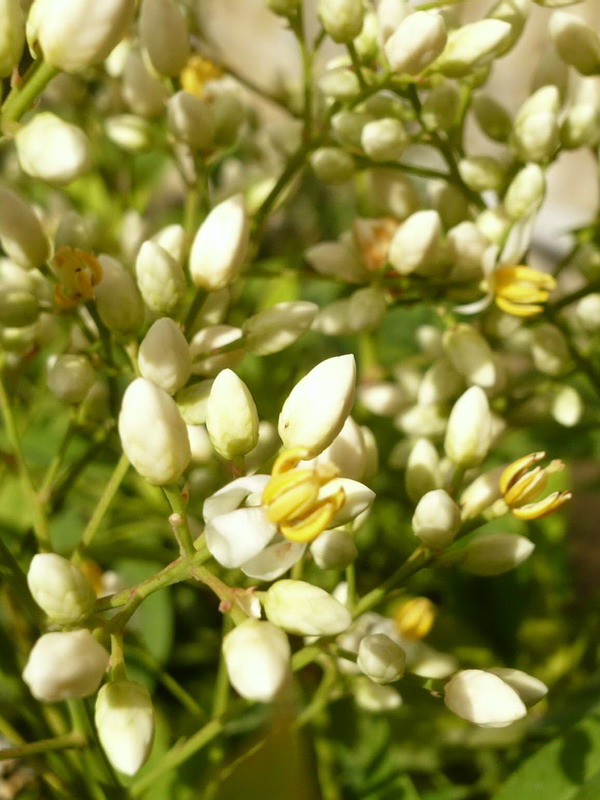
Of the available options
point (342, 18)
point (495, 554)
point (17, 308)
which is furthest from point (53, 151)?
point (495, 554)

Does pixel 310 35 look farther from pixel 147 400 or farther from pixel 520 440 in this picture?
pixel 147 400

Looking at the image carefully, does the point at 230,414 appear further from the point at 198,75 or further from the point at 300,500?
the point at 198,75

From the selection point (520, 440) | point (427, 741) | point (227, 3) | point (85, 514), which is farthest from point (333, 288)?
point (227, 3)

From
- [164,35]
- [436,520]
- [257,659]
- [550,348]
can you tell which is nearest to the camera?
[257,659]

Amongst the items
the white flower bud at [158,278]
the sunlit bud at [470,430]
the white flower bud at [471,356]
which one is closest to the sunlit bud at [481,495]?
the sunlit bud at [470,430]

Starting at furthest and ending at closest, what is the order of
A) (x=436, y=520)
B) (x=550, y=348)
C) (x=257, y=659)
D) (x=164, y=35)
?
(x=550, y=348) < (x=164, y=35) < (x=436, y=520) < (x=257, y=659)

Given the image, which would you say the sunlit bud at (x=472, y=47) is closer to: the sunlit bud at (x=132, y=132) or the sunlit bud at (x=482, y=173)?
the sunlit bud at (x=482, y=173)

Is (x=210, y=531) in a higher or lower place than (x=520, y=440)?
higher
